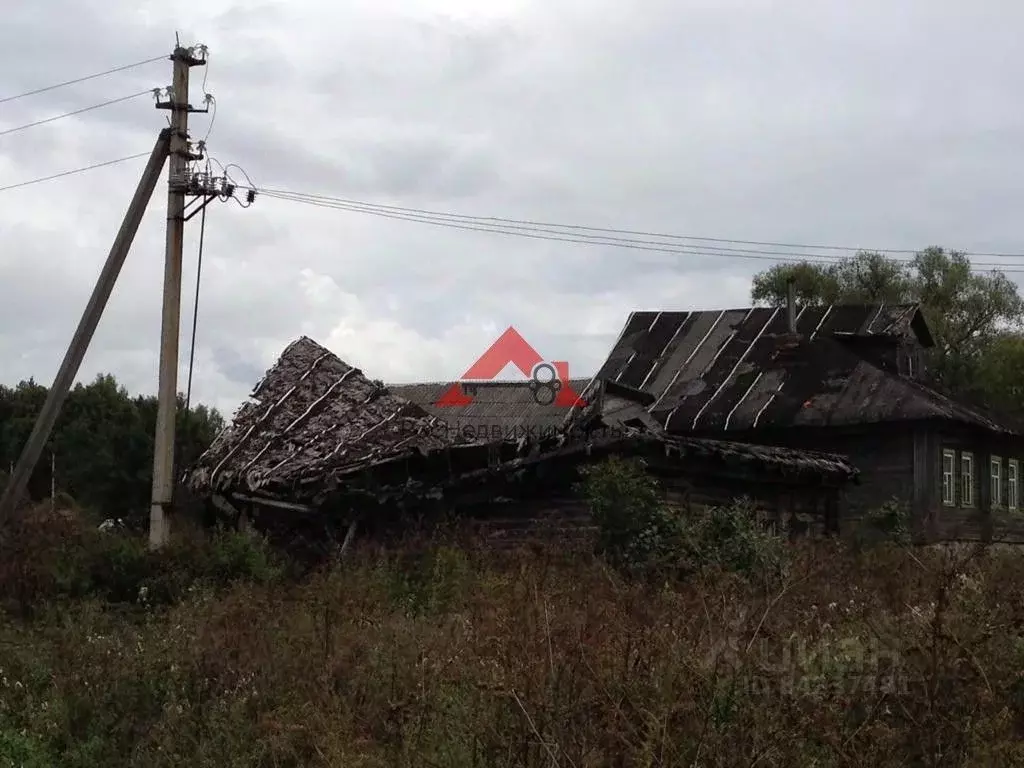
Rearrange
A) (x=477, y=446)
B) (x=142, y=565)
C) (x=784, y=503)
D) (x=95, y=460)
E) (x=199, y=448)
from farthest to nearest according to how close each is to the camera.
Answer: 1. (x=95, y=460)
2. (x=199, y=448)
3. (x=784, y=503)
4. (x=477, y=446)
5. (x=142, y=565)

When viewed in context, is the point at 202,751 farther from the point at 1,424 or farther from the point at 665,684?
the point at 1,424

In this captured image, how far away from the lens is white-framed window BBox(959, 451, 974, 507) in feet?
84.8

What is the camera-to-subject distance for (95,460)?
134ft

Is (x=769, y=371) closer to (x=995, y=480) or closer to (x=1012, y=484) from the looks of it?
(x=995, y=480)

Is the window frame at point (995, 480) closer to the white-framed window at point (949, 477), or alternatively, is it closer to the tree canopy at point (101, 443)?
the white-framed window at point (949, 477)

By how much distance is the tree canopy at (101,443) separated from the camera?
40562 millimetres

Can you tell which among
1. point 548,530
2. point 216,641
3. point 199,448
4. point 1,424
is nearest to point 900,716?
point 216,641

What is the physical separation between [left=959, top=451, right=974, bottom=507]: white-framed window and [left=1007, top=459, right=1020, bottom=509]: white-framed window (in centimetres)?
237

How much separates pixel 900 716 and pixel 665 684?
1.10 meters

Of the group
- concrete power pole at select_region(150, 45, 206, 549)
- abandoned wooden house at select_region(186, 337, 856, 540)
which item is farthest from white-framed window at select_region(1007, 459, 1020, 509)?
concrete power pole at select_region(150, 45, 206, 549)

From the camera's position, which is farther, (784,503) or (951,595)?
(784,503)

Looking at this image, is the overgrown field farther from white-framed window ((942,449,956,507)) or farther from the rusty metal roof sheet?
white-framed window ((942,449,956,507))

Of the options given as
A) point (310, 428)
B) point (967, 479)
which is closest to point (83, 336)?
point (310, 428)

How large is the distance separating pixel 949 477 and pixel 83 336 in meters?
17.5
